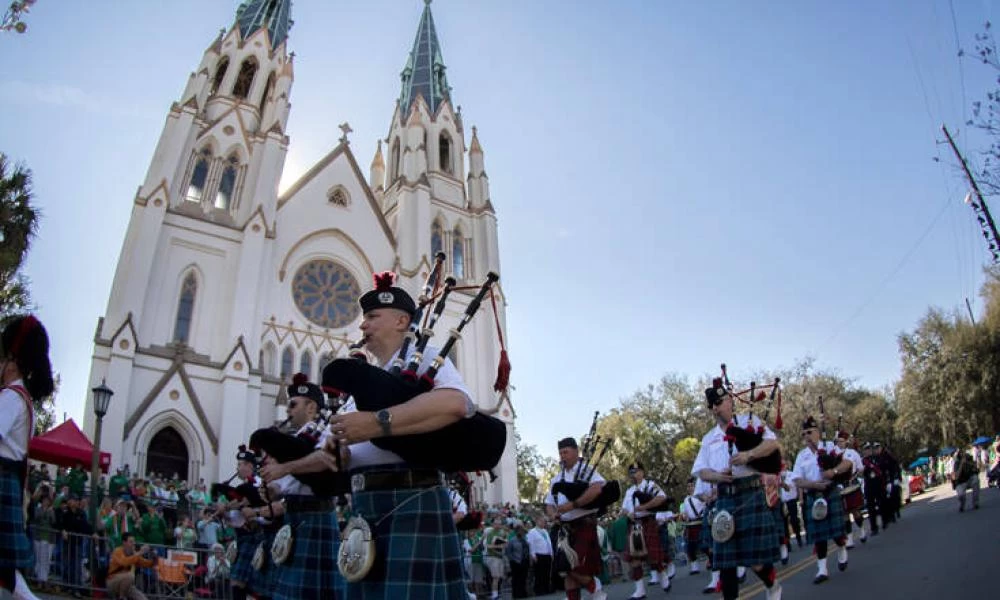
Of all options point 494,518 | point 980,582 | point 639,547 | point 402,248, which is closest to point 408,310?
point 980,582

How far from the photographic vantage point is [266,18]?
37.0 m

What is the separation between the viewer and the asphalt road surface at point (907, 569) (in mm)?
7273

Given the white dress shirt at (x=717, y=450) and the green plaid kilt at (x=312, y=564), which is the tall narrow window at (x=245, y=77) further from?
the green plaid kilt at (x=312, y=564)

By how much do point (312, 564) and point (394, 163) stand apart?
37620 millimetres

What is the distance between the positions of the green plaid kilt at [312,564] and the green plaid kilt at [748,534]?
3.73 m

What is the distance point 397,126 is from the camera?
41.4m

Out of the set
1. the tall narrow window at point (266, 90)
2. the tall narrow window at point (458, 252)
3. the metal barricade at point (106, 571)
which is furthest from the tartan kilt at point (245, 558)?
the tall narrow window at point (266, 90)

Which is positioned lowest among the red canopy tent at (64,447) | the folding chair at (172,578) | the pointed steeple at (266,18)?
the folding chair at (172,578)

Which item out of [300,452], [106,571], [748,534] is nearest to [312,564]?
[300,452]

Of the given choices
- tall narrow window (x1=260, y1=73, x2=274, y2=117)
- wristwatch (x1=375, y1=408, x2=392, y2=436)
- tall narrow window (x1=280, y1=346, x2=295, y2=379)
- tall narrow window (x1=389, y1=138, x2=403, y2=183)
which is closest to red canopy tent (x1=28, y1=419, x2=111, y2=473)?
tall narrow window (x1=280, y1=346, x2=295, y2=379)

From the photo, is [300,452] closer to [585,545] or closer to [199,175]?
[585,545]

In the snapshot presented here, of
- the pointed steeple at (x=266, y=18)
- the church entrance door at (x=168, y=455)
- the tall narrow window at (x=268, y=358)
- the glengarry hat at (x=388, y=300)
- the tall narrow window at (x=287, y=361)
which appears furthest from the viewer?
the pointed steeple at (x=266, y=18)

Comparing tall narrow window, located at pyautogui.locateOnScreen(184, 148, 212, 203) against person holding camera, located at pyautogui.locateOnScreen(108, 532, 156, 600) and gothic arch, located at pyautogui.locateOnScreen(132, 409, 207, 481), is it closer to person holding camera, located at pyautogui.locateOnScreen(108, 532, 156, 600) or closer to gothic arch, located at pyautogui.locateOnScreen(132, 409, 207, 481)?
gothic arch, located at pyautogui.locateOnScreen(132, 409, 207, 481)

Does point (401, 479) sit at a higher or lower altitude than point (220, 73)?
lower
